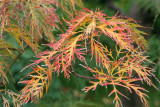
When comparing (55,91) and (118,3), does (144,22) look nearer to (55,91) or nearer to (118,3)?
(118,3)

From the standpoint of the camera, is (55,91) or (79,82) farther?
(55,91)

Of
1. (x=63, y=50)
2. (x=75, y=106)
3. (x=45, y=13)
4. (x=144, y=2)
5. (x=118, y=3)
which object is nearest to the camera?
(x=63, y=50)

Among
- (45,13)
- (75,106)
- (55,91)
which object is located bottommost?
(75,106)

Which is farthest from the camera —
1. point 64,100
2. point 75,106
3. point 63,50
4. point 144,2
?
point 64,100

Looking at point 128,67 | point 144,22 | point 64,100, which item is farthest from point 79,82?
point 64,100

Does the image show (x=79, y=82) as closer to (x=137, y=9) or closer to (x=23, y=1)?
(x=137, y=9)

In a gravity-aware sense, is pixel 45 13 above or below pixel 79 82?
above

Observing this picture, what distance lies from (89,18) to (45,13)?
14cm

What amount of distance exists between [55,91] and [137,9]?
52.0 inches

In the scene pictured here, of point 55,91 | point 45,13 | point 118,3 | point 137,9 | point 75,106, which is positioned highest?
point 118,3

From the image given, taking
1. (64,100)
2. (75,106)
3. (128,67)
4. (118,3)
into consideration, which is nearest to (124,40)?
(128,67)

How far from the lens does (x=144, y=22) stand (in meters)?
1.03

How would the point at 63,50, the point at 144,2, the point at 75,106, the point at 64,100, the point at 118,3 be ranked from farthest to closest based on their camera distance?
1. the point at 64,100
2. the point at 75,106
3. the point at 118,3
4. the point at 144,2
5. the point at 63,50

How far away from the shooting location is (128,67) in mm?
607
